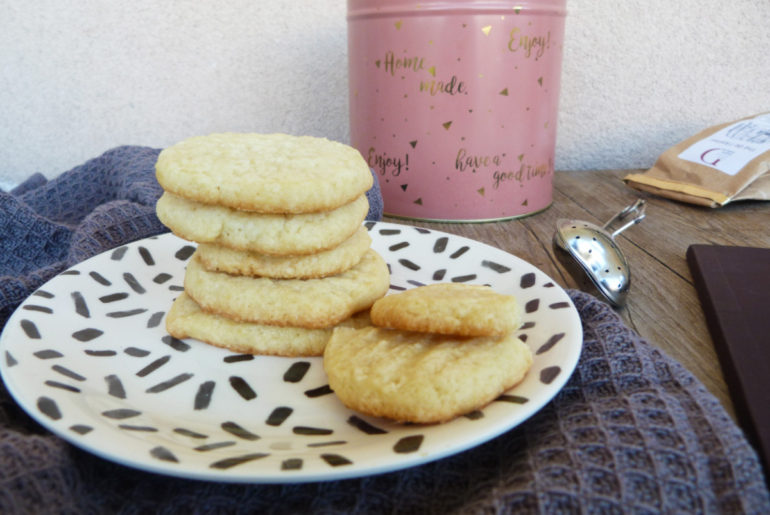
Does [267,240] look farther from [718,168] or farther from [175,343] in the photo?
[718,168]

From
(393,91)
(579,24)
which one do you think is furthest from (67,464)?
(579,24)

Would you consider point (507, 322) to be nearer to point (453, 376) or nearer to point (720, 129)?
point (453, 376)

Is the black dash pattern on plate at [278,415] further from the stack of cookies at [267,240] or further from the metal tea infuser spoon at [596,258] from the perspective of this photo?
the metal tea infuser spoon at [596,258]

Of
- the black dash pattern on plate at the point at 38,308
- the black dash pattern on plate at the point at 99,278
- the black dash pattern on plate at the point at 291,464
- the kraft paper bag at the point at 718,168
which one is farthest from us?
the kraft paper bag at the point at 718,168

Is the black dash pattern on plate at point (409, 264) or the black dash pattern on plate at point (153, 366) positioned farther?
the black dash pattern on plate at point (409, 264)

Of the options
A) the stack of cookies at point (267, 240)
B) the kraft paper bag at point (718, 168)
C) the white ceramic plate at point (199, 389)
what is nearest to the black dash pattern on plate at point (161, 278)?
the white ceramic plate at point (199, 389)

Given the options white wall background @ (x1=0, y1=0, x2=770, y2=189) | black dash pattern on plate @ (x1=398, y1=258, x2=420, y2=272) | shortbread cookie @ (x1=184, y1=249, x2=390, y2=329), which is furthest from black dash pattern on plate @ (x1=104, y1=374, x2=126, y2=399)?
white wall background @ (x1=0, y1=0, x2=770, y2=189)

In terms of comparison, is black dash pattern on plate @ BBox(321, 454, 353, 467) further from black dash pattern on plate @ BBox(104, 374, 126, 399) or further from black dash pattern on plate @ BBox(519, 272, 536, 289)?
black dash pattern on plate @ BBox(519, 272, 536, 289)
